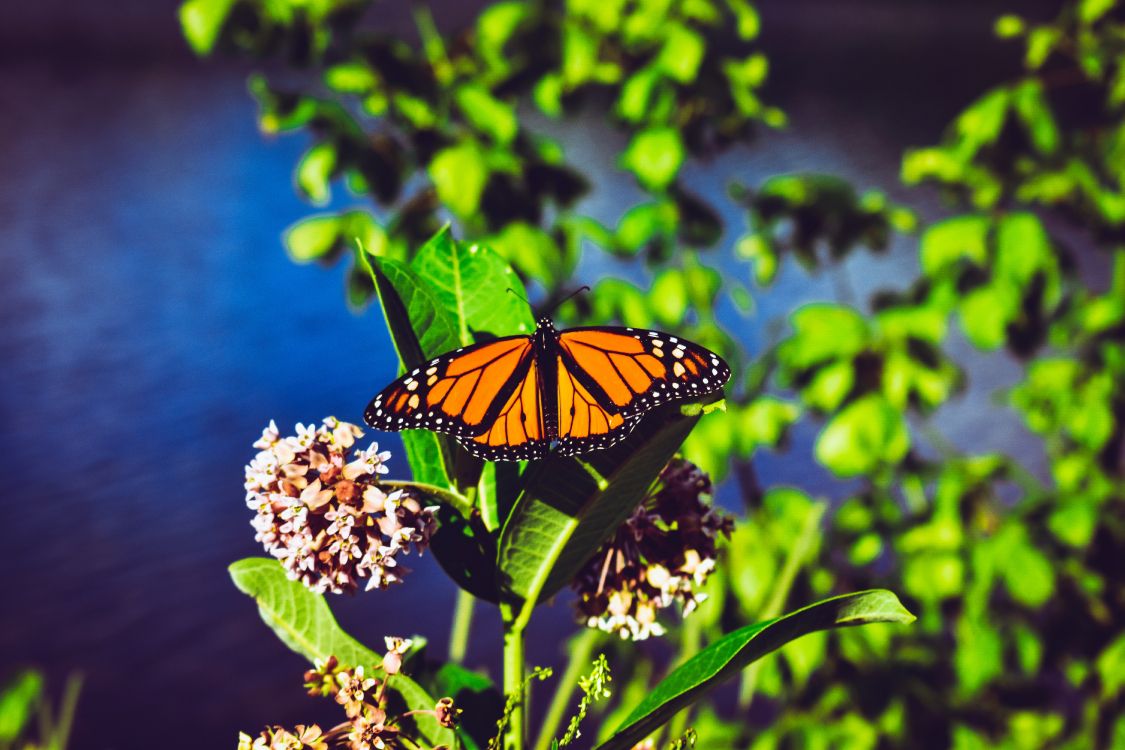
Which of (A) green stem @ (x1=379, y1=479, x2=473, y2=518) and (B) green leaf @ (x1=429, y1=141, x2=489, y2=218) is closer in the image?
(A) green stem @ (x1=379, y1=479, x2=473, y2=518)

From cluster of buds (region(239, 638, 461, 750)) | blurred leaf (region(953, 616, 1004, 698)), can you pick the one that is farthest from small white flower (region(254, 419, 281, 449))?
blurred leaf (region(953, 616, 1004, 698))

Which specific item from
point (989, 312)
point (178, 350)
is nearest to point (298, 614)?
point (989, 312)

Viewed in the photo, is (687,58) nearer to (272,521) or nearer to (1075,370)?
(1075,370)

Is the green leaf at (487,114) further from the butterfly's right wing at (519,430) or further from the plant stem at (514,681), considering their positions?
the plant stem at (514,681)

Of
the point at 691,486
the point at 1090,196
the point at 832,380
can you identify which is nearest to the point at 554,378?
the point at 691,486

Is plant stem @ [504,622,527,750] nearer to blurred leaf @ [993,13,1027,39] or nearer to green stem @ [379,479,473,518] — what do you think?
green stem @ [379,479,473,518]

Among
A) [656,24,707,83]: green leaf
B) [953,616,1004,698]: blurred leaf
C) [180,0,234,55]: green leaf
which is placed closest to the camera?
[180,0,234,55]: green leaf
